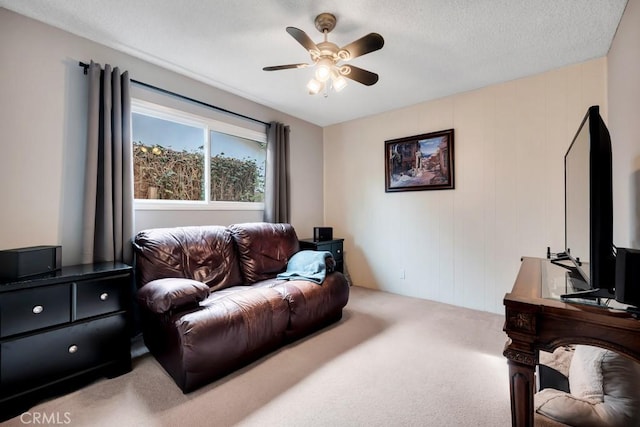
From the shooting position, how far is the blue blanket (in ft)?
9.17

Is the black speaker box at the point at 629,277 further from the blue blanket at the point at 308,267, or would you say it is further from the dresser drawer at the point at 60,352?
the dresser drawer at the point at 60,352

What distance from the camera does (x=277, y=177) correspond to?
3766mm

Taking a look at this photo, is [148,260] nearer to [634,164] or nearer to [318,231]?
[318,231]

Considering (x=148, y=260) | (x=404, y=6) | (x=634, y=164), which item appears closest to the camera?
(x=634, y=164)

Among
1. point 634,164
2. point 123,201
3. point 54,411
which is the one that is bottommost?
point 54,411

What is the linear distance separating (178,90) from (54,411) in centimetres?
271

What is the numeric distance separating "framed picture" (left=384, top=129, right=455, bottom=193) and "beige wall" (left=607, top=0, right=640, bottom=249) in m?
1.42

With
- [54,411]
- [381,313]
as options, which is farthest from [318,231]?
[54,411]

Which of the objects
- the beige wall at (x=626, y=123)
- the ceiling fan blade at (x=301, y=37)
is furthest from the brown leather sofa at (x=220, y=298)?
the beige wall at (x=626, y=123)

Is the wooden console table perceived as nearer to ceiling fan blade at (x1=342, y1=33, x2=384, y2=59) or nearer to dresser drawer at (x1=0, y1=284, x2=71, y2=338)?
ceiling fan blade at (x1=342, y1=33, x2=384, y2=59)

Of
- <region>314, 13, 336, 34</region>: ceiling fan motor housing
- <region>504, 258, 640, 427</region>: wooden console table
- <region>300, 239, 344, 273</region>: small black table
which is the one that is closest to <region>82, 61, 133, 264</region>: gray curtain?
<region>314, 13, 336, 34</region>: ceiling fan motor housing

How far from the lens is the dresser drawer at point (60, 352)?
1.60m

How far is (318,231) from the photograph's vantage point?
13.3 feet

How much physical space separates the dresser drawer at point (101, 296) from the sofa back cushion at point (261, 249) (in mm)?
1076
